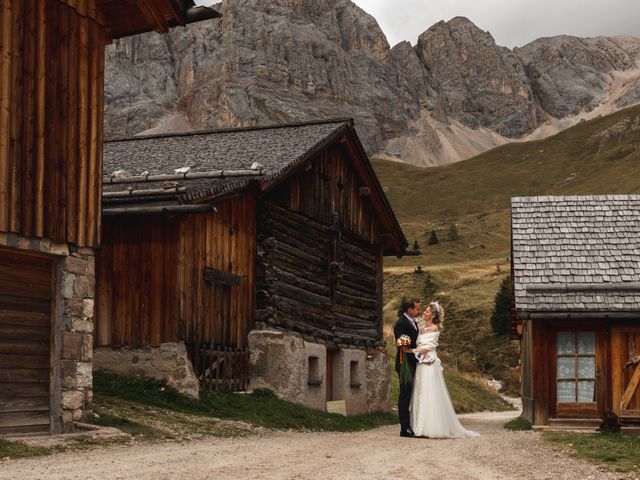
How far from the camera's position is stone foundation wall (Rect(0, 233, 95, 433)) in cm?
1376

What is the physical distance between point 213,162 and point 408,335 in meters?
7.73

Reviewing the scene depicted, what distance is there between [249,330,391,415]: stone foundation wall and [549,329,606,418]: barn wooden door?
5578mm

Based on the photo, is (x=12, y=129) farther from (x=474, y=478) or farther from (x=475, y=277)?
(x=475, y=277)

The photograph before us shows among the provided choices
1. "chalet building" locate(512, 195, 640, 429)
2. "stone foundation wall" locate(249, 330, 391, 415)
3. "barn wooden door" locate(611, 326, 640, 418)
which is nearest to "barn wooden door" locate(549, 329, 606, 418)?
"chalet building" locate(512, 195, 640, 429)

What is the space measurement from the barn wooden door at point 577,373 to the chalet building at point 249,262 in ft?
18.5

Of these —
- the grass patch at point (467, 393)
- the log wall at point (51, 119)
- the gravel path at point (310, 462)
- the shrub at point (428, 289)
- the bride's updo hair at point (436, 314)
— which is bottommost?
the grass patch at point (467, 393)

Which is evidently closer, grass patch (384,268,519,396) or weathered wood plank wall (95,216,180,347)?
weathered wood plank wall (95,216,180,347)

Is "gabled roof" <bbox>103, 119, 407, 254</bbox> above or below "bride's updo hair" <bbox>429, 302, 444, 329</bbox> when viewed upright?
above

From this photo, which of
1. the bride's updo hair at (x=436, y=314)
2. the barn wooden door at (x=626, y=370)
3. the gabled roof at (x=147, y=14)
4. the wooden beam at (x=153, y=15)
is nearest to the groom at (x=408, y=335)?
the bride's updo hair at (x=436, y=314)

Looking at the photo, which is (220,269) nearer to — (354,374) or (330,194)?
(330,194)

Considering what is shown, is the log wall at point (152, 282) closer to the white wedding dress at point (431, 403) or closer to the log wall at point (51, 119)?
the log wall at point (51, 119)

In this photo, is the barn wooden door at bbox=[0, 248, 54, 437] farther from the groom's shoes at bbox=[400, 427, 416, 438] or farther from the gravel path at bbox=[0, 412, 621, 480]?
the groom's shoes at bbox=[400, 427, 416, 438]

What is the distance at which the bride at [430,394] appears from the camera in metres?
15.9

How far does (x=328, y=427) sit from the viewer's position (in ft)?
67.7
